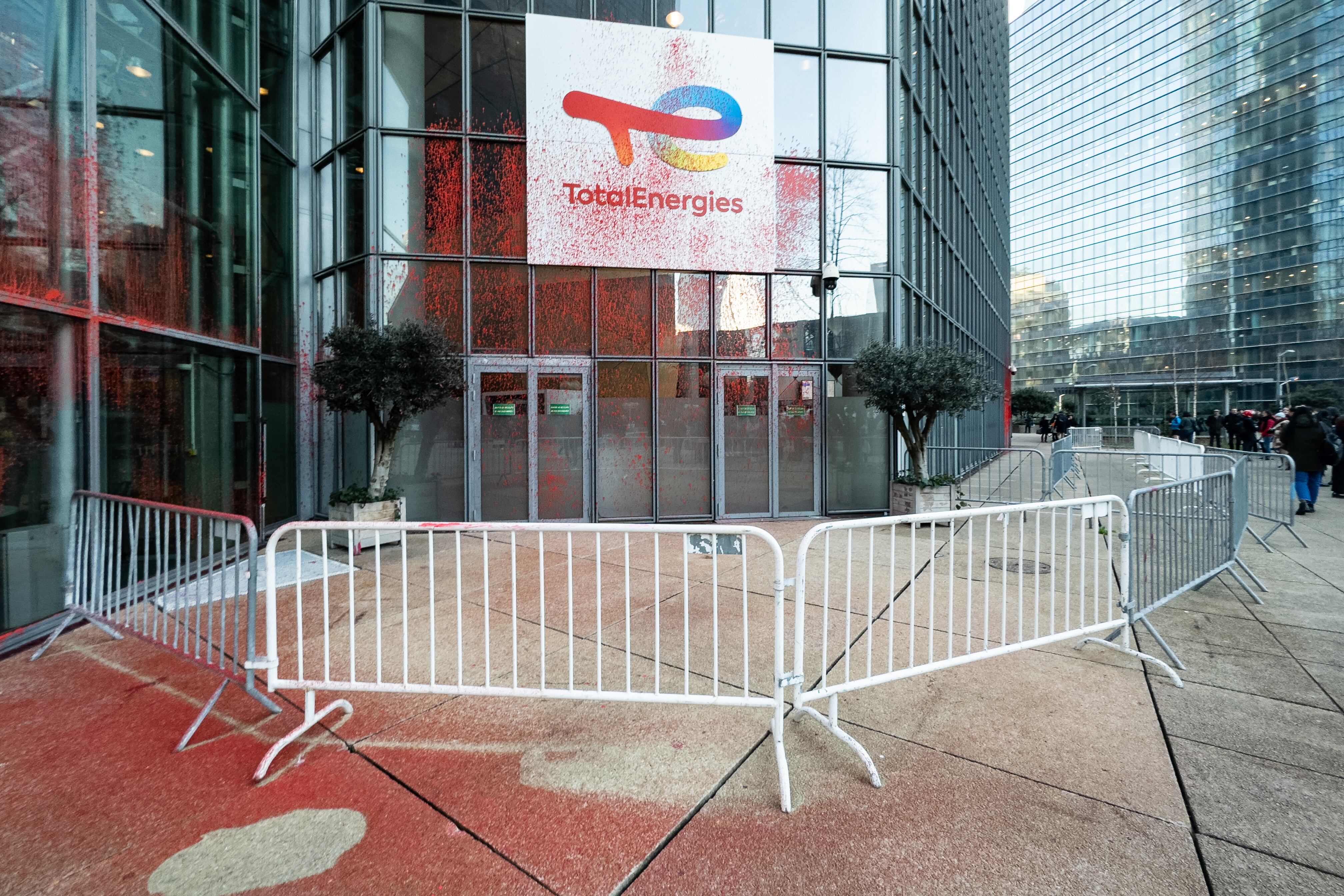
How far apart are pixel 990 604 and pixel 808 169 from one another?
862cm

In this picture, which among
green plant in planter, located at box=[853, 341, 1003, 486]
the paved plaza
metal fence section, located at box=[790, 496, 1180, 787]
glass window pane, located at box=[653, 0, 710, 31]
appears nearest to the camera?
the paved plaza

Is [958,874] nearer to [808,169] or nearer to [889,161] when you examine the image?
[808,169]

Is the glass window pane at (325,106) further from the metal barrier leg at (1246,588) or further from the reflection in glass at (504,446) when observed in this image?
the metal barrier leg at (1246,588)

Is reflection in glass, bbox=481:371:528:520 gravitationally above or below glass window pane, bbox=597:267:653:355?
below

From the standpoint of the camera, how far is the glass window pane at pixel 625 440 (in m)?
9.92

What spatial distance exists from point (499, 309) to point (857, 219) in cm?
705

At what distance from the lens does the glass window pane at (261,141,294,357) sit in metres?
9.03

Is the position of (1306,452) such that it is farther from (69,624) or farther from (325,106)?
(325,106)

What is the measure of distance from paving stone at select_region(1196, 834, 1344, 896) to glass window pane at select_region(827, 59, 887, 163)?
437 inches

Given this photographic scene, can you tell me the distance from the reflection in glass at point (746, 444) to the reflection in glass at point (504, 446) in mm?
3616

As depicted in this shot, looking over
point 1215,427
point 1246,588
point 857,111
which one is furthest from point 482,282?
point 1215,427

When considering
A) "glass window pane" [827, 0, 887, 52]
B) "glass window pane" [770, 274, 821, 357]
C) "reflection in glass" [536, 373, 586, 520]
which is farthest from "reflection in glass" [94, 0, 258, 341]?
"glass window pane" [827, 0, 887, 52]

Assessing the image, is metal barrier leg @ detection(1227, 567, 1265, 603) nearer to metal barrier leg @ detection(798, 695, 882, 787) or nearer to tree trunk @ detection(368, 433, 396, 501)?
metal barrier leg @ detection(798, 695, 882, 787)

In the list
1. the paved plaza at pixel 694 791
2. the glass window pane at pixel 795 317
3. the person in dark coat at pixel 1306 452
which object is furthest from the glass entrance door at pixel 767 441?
the person in dark coat at pixel 1306 452
